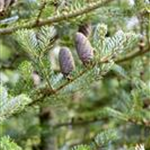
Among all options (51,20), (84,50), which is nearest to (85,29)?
(51,20)

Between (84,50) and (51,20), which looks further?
(51,20)

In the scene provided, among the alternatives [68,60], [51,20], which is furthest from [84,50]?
[51,20]

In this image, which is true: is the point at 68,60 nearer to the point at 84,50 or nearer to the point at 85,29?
the point at 84,50

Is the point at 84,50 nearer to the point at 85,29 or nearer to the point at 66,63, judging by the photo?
the point at 66,63

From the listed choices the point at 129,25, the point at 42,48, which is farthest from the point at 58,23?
the point at 129,25

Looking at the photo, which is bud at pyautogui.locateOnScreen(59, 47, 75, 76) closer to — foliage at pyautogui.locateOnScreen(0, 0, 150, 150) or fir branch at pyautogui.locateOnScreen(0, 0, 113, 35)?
foliage at pyautogui.locateOnScreen(0, 0, 150, 150)

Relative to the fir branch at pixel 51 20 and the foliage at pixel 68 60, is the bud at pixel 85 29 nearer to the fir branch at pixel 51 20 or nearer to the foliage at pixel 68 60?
the foliage at pixel 68 60

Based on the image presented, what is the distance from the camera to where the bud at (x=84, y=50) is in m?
0.87

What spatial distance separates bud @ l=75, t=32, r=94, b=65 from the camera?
2.85 feet

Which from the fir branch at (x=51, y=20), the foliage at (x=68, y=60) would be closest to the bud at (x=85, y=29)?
the foliage at (x=68, y=60)

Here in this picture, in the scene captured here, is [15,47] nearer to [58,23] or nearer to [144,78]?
[58,23]

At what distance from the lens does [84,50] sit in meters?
0.88

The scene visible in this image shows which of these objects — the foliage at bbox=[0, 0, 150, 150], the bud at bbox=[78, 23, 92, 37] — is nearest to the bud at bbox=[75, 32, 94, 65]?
the foliage at bbox=[0, 0, 150, 150]

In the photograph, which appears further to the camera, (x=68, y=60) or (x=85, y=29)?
(x=85, y=29)
